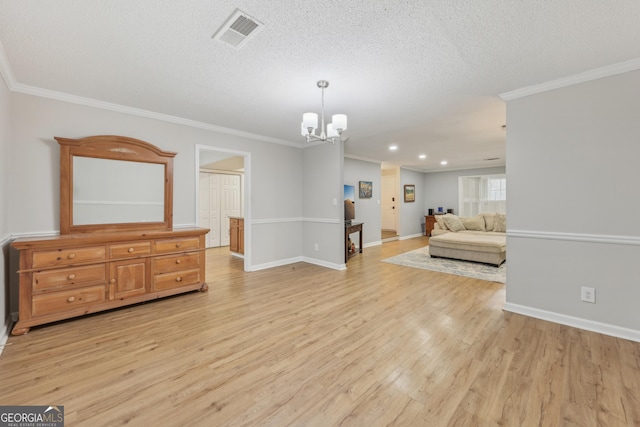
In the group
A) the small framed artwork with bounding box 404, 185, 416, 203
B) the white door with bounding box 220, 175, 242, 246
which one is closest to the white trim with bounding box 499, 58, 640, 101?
the small framed artwork with bounding box 404, 185, 416, 203

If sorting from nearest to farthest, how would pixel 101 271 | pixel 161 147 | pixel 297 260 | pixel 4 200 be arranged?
1. pixel 4 200
2. pixel 101 271
3. pixel 161 147
4. pixel 297 260

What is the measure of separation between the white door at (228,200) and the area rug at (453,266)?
462 cm

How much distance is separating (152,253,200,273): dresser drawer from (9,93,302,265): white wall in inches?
24.7

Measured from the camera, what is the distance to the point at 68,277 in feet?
8.68

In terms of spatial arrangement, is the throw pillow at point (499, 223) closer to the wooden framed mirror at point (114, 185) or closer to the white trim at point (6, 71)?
the wooden framed mirror at point (114, 185)

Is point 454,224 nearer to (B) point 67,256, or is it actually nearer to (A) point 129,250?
(A) point 129,250

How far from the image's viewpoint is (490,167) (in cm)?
841

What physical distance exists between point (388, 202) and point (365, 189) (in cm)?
230

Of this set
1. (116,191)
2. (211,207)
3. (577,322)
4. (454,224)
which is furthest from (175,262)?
(454,224)

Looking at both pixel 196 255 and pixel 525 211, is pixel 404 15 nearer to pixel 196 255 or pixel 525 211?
pixel 525 211

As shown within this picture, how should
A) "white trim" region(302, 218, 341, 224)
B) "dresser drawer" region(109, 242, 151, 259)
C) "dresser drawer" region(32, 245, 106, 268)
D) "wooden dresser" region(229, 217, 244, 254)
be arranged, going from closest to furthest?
"dresser drawer" region(32, 245, 106, 268), "dresser drawer" region(109, 242, 151, 259), "white trim" region(302, 218, 341, 224), "wooden dresser" region(229, 217, 244, 254)

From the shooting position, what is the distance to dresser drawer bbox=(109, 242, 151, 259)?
2.92m

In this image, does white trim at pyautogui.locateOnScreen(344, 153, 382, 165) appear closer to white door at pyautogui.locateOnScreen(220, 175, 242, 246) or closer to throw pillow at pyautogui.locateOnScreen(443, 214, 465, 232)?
throw pillow at pyautogui.locateOnScreen(443, 214, 465, 232)

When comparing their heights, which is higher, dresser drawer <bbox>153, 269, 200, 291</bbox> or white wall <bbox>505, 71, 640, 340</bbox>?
white wall <bbox>505, 71, 640, 340</bbox>
